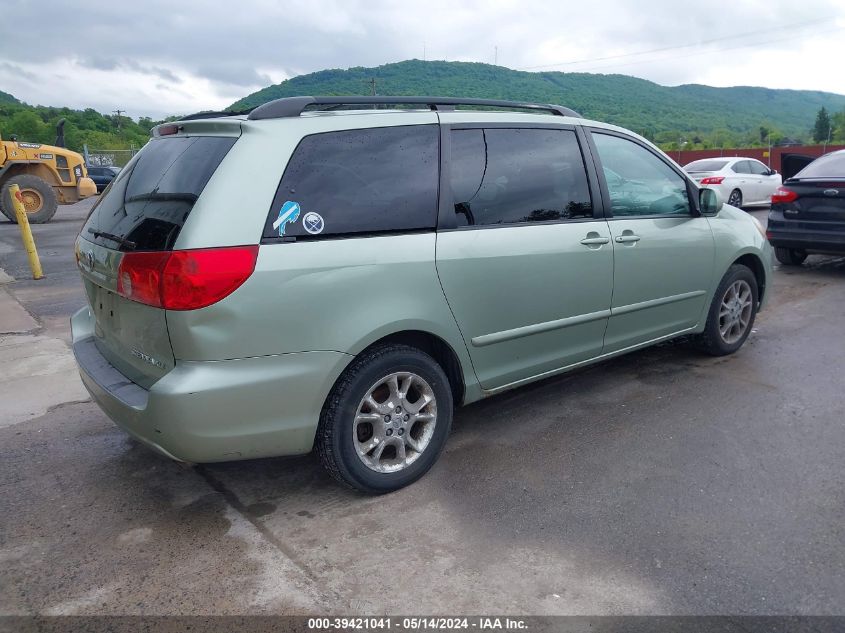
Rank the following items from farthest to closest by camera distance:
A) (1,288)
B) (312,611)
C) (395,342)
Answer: (1,288) < (395,342) < (312,611)

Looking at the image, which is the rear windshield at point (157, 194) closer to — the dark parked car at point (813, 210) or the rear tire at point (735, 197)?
the dark parked car at point (813, 210)

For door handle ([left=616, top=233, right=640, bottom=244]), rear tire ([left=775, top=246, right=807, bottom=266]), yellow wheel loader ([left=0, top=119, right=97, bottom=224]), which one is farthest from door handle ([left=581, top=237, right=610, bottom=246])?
yellow wheel loader ([left=0, top=119, right=97, bottom=224])

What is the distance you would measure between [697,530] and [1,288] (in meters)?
8.53

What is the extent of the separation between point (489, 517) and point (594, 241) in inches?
69.2

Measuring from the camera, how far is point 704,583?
2549mm

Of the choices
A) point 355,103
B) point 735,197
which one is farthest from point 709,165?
point 355,103

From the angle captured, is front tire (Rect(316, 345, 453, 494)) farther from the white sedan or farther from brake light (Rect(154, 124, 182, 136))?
the white sedan

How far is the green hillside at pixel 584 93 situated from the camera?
2518 inches

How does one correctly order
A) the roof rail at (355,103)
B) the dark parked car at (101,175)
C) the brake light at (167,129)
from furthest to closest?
the dark parked car at (101,175) < the brake light at (167,129) < the roof rail at (355,103)

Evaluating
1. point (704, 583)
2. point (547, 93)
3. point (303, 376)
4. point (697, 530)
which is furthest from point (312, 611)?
point (547, 93)

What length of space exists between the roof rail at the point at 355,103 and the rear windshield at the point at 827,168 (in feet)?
19.8

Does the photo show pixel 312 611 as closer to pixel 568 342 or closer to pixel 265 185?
pixel 265 185

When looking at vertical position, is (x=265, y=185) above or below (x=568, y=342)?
above

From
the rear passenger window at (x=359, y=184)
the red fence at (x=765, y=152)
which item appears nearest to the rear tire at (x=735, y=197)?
the rear passenger window at (x=359, y=184)
